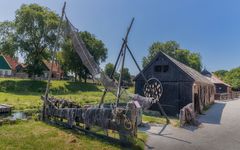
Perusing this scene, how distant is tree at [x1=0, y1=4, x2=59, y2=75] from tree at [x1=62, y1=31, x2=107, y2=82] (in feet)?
14.9

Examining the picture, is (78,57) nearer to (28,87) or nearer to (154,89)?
(28,87)

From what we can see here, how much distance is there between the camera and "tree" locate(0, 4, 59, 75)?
125 feet

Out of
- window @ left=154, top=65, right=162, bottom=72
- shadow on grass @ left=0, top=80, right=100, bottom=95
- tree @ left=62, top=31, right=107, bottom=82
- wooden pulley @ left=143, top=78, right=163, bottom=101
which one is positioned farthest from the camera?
tree @ left=62, top=31, right=107, bottom=82

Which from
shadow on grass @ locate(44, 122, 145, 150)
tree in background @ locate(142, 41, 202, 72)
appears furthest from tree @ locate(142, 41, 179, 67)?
shadow on grass @ locate(44, 122, 145, 150)

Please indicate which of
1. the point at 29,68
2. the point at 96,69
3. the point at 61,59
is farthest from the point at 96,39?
the point at 96,69

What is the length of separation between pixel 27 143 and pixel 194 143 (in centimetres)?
678

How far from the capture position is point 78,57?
45.5m

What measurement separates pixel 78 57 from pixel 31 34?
10379 millimetres

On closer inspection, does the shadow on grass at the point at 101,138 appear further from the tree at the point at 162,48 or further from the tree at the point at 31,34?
the tree at the point at 162,48

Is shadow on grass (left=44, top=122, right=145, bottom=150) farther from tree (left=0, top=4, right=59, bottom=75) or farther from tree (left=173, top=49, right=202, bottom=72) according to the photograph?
tree (left=173, top=49, right=202, bottom=72)

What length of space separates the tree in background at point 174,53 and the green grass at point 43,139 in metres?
57.7

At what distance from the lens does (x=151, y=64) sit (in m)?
18.9

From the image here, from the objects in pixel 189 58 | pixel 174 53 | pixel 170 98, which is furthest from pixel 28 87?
pixel 189 58

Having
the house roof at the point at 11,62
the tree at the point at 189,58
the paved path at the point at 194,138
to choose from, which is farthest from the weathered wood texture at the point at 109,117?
the tree at the point at 189,58
